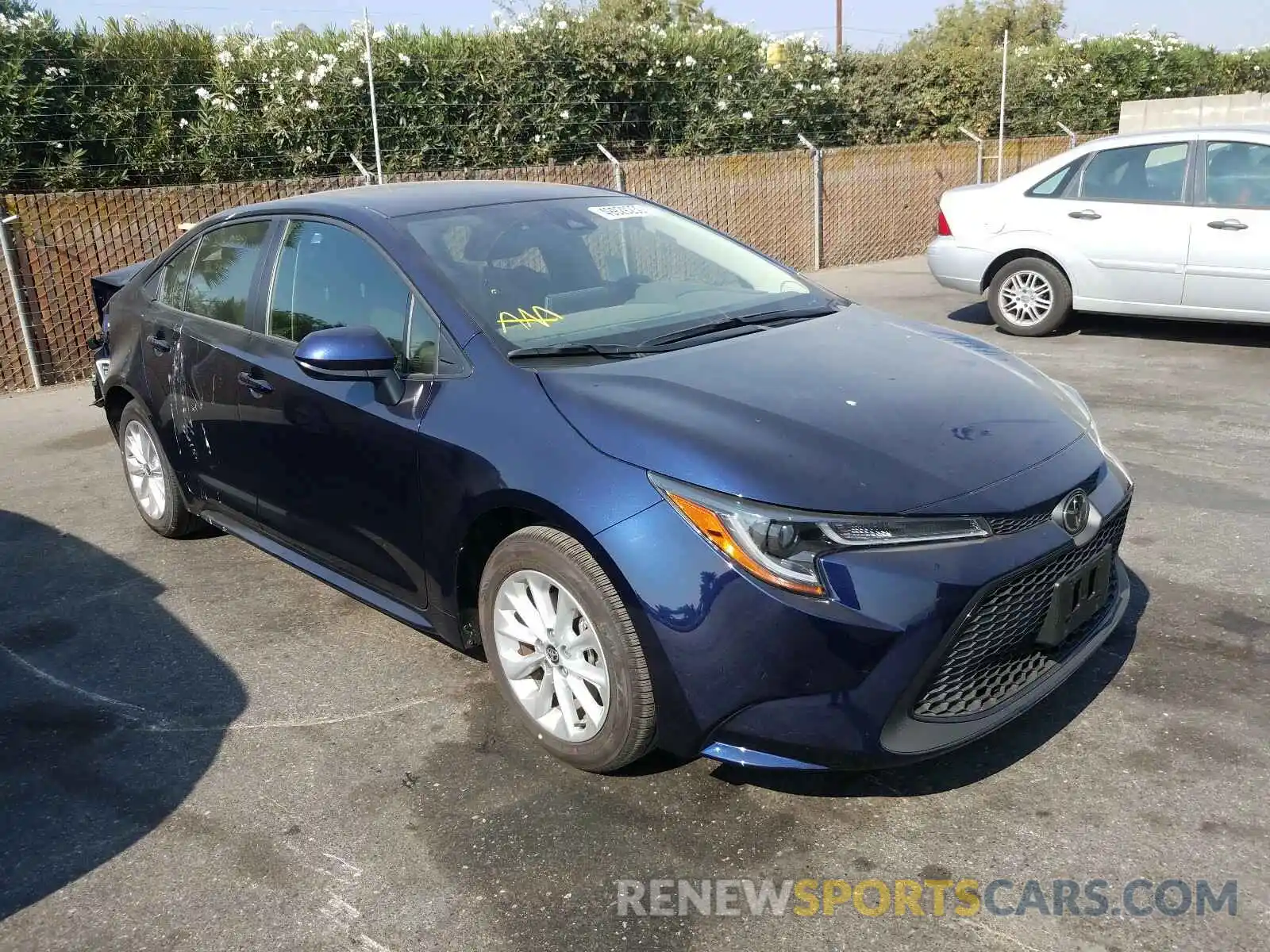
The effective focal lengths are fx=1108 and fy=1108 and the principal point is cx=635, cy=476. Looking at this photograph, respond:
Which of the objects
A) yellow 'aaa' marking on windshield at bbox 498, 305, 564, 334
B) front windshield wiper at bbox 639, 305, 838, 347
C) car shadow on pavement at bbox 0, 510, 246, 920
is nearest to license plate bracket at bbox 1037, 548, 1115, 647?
front windshield wiper at bbox 639, 305, 838, 347

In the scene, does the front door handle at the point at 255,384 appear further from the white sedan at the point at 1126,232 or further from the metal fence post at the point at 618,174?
the metal fence post at the point at 618,174

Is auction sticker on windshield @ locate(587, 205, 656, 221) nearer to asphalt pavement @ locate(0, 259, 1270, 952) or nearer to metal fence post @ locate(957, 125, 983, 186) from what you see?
asphalt pavement @ locate(0, 259, 1270, 952)

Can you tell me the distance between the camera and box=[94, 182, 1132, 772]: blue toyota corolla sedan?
2674mm

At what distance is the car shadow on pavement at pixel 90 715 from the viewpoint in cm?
302

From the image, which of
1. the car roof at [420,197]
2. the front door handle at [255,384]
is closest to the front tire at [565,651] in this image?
the front door handle at [255,384]

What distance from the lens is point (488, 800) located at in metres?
3.08

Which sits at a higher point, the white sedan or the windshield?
the windshield

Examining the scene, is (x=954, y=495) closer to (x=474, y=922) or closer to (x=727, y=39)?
(x=474, y=922)

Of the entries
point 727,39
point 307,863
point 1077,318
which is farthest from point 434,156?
point 307,863

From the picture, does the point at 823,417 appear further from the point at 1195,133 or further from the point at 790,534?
the point at 1195,133

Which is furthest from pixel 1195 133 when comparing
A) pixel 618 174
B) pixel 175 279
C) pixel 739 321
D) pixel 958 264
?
pixel 175 279

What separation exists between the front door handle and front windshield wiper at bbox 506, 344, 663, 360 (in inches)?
47.6

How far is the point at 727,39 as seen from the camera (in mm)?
13969

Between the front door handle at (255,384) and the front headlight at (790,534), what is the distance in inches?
80.3
